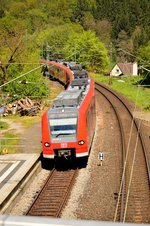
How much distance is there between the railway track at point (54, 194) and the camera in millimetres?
14700

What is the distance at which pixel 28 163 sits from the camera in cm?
1977

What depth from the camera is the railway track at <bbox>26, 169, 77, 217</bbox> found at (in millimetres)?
14700

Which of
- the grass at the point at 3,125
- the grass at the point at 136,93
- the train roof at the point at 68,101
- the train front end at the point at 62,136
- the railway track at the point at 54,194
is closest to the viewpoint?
the railway track at the point at 54,194

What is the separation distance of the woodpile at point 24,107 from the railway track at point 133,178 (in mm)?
8348

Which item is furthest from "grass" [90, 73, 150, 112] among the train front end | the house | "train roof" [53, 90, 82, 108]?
the house

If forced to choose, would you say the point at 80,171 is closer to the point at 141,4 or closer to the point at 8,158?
the point at 8,158

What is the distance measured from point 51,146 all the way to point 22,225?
Answer: 1641cm

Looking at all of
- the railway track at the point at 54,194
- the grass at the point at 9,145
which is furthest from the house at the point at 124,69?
the railway track at the point at 54,194

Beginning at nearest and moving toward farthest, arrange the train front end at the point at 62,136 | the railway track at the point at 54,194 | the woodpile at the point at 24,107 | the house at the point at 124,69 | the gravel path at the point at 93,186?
the gravel path at the point at 93,186 < the railway track at the point at 54,194 < the train front end at the point at 62,136 < the woodpile at the point at 24,107 < the house at the point at 124,69

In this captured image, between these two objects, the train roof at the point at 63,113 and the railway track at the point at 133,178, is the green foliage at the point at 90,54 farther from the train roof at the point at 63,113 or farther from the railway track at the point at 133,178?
the train roof at the point at 63,113

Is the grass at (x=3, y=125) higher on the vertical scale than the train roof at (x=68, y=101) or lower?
lower

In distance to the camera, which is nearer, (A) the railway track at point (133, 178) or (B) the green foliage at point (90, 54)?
→ (A) the railway track at point (133, 178)

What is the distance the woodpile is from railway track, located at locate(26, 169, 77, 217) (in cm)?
1444

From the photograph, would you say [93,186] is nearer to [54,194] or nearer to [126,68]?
[54,194]
